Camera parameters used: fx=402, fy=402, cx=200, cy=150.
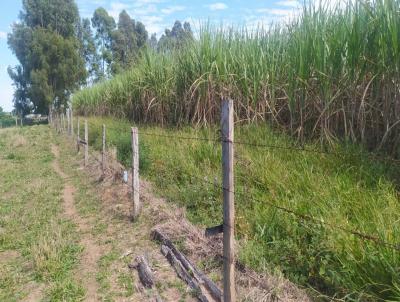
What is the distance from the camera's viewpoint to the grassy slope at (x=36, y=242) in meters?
4.20

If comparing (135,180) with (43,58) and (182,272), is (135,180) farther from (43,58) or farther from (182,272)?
(43,58)

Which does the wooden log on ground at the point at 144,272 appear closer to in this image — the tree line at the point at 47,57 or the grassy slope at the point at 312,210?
the grassy slope at the point at 312,210

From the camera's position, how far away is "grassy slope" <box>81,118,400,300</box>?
2.98m

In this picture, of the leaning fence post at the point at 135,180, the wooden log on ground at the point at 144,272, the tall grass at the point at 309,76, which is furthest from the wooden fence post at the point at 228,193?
the leaning fence post at the point at 135,180

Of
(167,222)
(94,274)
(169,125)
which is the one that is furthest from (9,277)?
(169,125)

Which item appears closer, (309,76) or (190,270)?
(190,270)

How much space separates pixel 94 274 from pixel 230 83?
4.37 metres

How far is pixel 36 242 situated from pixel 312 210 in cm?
367

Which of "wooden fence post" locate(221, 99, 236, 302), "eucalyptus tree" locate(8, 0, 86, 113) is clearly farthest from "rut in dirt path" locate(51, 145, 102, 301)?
"eucalyptus tree" locate(8, 0, 86, 113)

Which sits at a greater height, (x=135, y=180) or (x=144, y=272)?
(x=135, y=180)

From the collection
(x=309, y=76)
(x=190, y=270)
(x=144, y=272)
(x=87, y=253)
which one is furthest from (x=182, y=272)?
(x=309, y=76)

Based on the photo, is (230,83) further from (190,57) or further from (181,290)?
(181,290)

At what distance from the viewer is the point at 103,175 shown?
8820mm

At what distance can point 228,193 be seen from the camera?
2916mm
